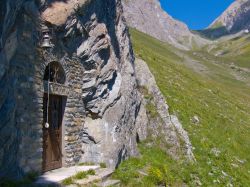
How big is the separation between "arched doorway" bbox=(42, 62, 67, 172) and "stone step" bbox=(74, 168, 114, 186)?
5.58 feet

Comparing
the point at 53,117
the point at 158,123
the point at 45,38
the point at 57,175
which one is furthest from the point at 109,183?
the point at 158,123

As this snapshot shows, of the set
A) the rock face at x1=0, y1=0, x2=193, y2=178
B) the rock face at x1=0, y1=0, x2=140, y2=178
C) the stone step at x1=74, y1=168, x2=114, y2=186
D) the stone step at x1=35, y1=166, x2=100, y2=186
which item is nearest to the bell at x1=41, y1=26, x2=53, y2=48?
the rock face at x1=0, y1=0, x2=193, y2=178

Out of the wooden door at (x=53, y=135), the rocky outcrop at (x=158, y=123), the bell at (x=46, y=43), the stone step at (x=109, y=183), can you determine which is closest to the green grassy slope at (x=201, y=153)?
the stone step at (x=109, y=183)

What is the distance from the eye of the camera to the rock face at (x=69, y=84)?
1242cm

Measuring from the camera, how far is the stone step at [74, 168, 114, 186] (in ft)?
44.1

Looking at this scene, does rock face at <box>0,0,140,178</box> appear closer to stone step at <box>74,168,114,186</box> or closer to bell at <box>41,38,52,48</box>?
bell at <box>41,38,52,48</box>

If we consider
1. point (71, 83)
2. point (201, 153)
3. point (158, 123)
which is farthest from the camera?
point (201, 153)

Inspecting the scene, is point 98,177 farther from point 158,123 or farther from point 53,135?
point 158,123

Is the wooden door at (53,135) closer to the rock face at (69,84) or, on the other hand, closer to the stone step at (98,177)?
the rock face at (69,84)

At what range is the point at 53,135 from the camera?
15469 mm

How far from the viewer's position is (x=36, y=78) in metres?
13.9

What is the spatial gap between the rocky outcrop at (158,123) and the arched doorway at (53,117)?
5971 millimetres

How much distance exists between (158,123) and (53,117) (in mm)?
7700

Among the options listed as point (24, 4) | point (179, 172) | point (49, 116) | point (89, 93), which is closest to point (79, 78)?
point (89, 93)
